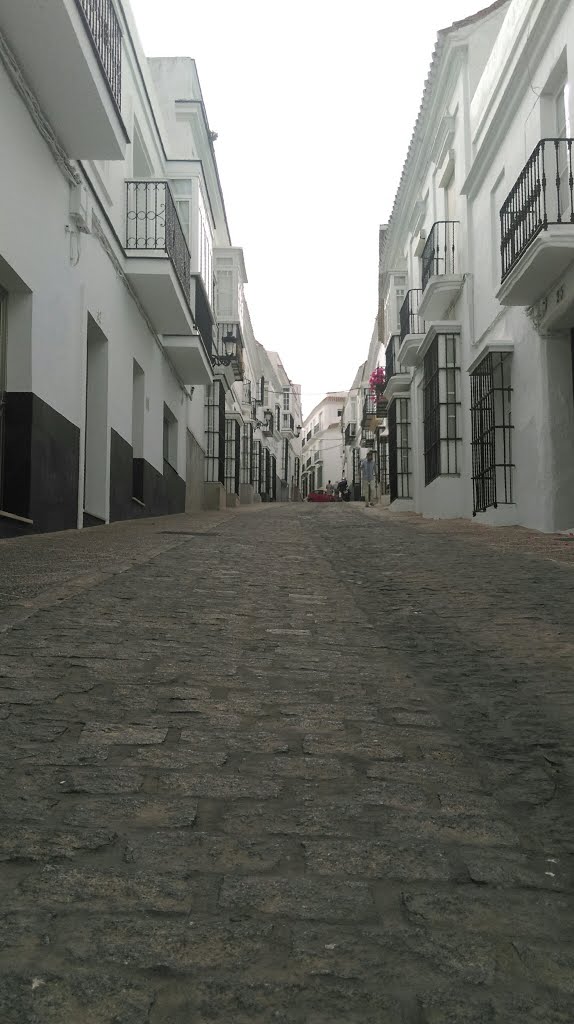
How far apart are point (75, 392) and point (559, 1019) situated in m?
8.87

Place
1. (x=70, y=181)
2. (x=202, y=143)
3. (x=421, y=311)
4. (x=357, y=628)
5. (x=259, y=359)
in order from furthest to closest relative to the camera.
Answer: (x=259, y=359), (x=202, y=143), (x=421, y=311), (x=70, y=181), (x=357, y=628)

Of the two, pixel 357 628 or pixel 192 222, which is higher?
pixel 192 222

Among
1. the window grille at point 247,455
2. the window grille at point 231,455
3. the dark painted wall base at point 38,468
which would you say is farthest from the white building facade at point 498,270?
the window grille at point 247,455

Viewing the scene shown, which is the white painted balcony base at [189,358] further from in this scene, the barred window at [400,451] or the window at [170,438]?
the barred window at [400,451]

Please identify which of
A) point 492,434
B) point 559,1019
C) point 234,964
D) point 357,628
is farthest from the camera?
point 492,434

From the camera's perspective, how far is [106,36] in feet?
29.0

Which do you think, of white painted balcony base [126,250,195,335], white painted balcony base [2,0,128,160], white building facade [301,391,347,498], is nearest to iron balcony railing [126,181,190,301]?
white painted balcony base [126,250,195,335]

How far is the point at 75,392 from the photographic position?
9367 mm

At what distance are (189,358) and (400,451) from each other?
5910 mm

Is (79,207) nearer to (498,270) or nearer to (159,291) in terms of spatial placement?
(159,291)

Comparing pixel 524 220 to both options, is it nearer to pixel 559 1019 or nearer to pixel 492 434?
pixel 492 434

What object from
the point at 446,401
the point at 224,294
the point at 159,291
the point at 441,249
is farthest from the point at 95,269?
the point at 224,294

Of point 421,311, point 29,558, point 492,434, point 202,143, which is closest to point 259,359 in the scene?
point 202,143

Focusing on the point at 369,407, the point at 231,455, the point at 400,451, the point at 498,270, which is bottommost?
the point at 400,451
